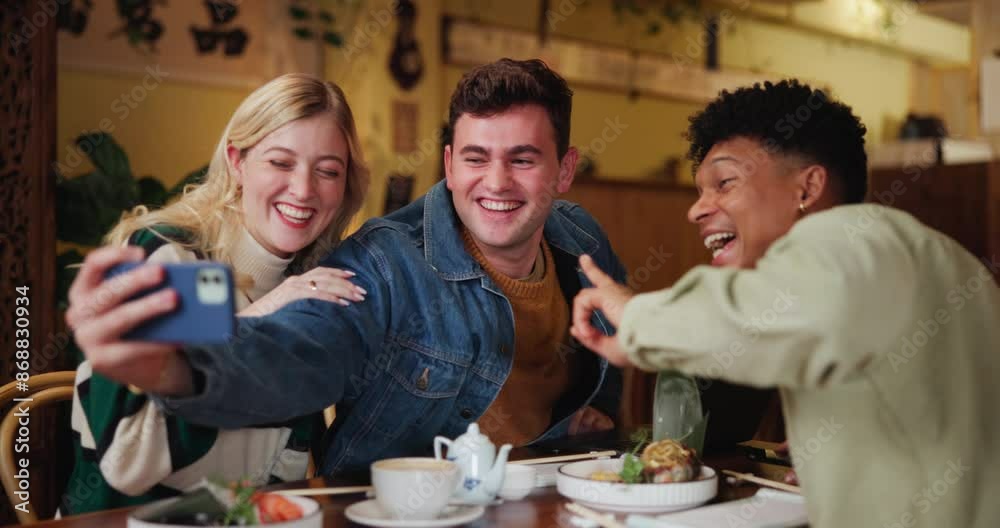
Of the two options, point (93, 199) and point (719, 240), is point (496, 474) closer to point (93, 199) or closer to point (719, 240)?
point (719, 240)

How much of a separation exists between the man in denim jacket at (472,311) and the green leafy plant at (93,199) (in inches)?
54.9

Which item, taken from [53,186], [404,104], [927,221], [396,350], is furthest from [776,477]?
[927,221]

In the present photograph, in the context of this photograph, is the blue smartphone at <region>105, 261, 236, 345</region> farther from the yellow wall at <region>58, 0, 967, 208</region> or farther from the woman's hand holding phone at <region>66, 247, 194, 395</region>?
the yellow wall at <region>58, 0, 967, 208</region>

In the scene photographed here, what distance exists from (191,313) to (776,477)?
3.65 ft

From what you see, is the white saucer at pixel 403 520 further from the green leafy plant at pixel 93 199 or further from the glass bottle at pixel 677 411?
the green leafy plant at pixel 93 199

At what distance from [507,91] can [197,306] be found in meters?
1.25

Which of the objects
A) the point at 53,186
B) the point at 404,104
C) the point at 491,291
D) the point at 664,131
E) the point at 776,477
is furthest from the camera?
the point at 664,131

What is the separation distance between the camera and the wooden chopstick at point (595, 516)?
4.96 ft

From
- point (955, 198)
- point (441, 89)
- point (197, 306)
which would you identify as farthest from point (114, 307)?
point (955, 198)

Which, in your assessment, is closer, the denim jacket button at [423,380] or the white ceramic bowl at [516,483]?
the white ceramic bowl at [516,483]

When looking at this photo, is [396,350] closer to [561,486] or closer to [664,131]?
[561,486]

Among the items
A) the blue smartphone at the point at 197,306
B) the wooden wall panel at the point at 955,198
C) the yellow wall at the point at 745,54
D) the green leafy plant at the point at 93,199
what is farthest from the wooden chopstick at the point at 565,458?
the wooden wall panel at the point at 955,198

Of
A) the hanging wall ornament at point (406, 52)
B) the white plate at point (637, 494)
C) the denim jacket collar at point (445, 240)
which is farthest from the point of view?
the hanging wall ornament at point (406, 52)

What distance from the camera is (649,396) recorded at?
4.45 m
